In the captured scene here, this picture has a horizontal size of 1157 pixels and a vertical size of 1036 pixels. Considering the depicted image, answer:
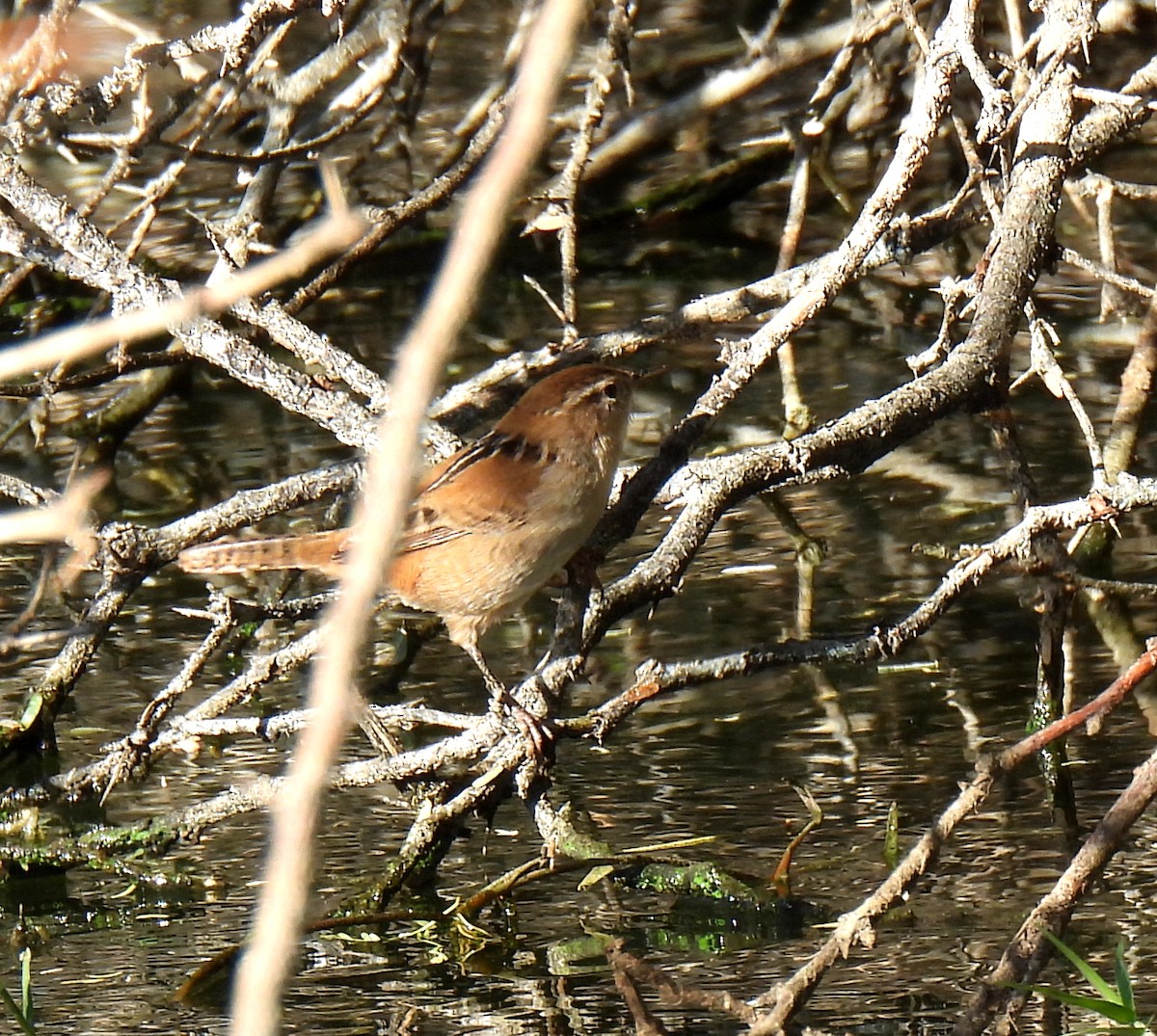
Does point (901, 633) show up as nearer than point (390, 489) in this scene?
No

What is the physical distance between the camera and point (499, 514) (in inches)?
194

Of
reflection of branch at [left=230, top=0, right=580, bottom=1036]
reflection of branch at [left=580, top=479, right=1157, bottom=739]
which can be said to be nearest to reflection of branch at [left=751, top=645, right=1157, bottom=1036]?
reflection of branch at [left=580, top=479, right=1157, bottom=739]

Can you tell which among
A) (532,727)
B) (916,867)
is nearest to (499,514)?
(532,727)

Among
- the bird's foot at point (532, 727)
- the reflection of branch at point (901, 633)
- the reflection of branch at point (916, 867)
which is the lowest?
the reflection of branch at point (916, 867)

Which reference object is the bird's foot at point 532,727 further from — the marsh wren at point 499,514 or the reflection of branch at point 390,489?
the reflection of branch at point 390,489

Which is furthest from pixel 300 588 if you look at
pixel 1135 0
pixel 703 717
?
pixel 1135 0

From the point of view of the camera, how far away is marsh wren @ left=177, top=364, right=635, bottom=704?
15.6 ft

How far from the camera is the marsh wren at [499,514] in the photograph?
4766 mm

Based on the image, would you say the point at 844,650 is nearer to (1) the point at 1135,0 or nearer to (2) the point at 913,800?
(2) the point at 913,800

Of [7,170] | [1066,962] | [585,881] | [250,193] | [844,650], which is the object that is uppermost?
[250,193]

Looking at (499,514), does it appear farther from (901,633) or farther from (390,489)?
(390,489)

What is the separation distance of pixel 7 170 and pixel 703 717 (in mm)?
2556

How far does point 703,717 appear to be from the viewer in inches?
209

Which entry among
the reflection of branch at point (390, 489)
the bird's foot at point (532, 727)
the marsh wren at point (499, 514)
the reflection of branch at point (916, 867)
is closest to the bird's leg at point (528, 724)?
the bird's foot at point (532, 727)
